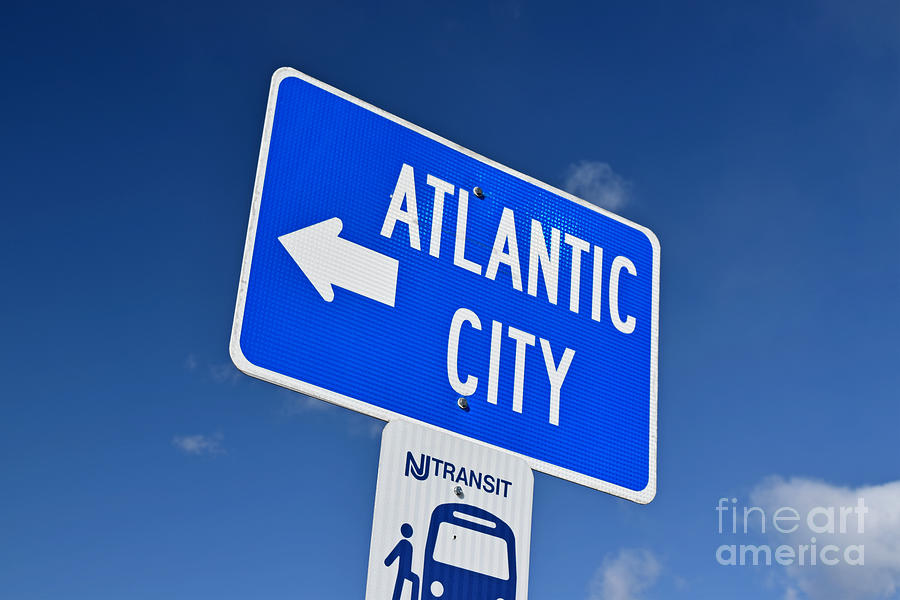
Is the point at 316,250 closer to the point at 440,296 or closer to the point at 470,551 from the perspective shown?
the point at 440,296

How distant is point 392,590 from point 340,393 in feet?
1.62

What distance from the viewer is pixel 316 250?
8.86 ft

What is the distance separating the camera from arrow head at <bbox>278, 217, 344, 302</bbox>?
266 centimetres

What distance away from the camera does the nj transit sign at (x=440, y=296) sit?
2.62 m

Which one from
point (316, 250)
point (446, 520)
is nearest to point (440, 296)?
point (316, 250)

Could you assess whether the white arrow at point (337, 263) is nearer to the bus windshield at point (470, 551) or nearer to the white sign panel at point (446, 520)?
the white sign panel at point (446, 520)

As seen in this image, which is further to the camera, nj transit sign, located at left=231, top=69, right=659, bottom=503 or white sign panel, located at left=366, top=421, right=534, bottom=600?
nj transit sign, located at left=231, top=69, right=659, bottom=503

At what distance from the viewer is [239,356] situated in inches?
98.1

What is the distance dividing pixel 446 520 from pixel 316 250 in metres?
0.76

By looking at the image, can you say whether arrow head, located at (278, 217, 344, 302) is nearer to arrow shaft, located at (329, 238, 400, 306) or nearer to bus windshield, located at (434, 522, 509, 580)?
arrow shaft, located at (329, 238, 400, 306)

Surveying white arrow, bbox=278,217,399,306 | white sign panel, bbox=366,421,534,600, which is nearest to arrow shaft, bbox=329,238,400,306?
white arrow, bbox=278,217,399,306

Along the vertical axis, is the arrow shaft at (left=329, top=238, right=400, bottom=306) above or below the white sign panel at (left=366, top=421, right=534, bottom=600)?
above

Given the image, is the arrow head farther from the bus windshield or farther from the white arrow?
the bus windshield

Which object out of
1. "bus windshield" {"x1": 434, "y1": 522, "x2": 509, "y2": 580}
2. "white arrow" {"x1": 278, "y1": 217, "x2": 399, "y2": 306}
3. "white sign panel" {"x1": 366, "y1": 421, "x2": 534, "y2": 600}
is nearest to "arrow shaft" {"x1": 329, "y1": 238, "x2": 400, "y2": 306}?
"white arrow" {"x1": 278, "y1": 217, "x2": 399, "y2": 306}
